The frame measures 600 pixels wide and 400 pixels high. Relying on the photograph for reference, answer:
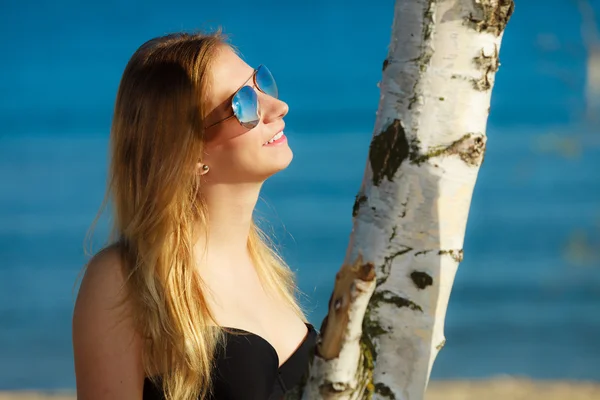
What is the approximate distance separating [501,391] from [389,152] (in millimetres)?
4981

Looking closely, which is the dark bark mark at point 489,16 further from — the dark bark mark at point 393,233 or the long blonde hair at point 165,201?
→ the long blonde hair at point 165,201

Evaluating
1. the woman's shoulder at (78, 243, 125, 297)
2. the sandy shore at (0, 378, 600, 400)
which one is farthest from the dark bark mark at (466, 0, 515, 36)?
the sandy shore at (0, 378, 600, 400)

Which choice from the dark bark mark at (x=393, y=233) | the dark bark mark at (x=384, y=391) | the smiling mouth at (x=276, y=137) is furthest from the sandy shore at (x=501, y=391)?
the dark bark mark at (x=393, y=233)

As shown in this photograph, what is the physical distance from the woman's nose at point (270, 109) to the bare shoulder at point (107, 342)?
502mm

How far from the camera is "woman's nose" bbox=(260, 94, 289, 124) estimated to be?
1.89 meters

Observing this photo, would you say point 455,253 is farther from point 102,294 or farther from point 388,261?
point 102,294

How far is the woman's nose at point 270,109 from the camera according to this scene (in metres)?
1.89

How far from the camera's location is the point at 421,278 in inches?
49.3

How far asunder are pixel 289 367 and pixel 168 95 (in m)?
0.73

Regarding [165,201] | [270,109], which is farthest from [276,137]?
[165,201]

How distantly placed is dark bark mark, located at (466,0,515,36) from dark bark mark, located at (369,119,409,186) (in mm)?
194

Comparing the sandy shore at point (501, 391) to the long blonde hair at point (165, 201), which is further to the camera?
the sandy shore at point (501, 391)

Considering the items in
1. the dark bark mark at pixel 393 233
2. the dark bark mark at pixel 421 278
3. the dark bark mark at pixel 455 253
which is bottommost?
the dark bark mark at pixel 421 278

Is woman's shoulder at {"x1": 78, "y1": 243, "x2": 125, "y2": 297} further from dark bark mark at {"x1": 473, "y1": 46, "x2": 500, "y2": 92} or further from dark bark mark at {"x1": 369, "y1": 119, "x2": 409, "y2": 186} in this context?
dark bark mark at {"x1": 473, "y1": 46, "x2": 500, "y2": 92}
